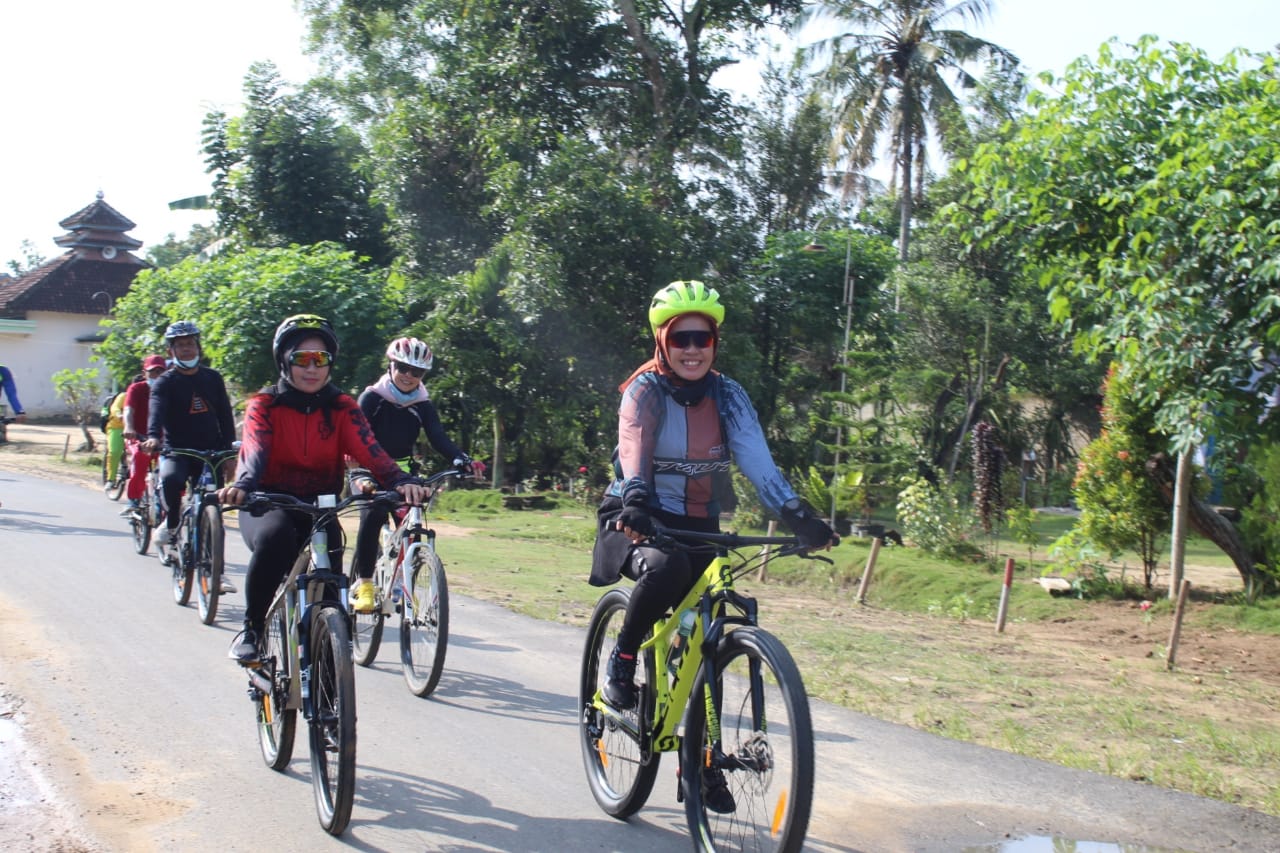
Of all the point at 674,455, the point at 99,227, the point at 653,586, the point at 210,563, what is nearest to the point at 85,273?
the point at 99,227

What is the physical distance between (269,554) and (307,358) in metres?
0.90

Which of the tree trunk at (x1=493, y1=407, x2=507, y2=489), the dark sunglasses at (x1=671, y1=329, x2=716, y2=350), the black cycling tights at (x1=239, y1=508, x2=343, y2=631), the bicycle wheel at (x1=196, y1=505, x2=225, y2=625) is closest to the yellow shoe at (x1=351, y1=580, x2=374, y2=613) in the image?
the black cycling tights at (x1=239, y1=508, x2=343, y2=631)

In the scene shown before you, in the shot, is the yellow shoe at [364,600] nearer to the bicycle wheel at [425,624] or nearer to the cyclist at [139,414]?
the bicycle wheel at [425,624]

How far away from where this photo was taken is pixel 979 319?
2400cm

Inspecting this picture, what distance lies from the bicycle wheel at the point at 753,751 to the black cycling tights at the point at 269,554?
2.03m

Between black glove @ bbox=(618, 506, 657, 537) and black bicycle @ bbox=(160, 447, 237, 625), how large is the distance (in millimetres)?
5496

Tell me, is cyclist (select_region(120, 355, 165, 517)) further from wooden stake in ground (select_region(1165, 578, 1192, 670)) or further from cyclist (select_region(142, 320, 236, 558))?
wooden stake in ground (select_region(1165, 578, 1192, 670))

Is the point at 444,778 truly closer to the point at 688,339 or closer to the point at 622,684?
the point at 622,684

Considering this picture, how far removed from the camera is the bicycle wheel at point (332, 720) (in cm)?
445

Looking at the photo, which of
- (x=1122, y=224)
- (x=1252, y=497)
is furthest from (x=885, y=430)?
(x=1122, y=224)

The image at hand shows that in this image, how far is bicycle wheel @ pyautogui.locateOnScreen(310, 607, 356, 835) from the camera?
4449mm

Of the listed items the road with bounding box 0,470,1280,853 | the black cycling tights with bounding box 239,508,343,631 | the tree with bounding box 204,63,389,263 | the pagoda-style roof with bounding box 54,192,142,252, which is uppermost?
the pagoda-style roof with bounding box 54,192,142,252

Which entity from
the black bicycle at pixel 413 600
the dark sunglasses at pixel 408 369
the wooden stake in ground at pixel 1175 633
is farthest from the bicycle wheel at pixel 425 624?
the wooden stake in ground at pixel 1175 633

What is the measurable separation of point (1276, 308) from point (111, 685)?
8.14 meters
